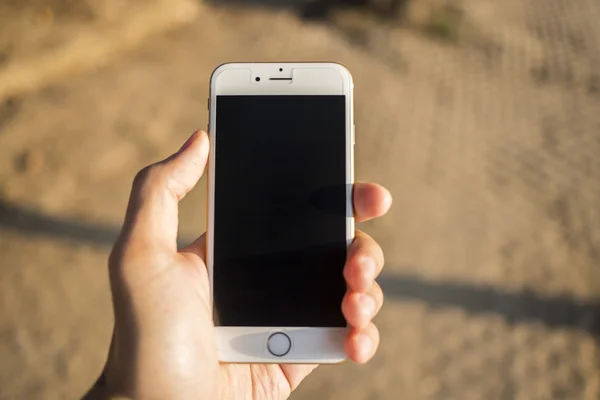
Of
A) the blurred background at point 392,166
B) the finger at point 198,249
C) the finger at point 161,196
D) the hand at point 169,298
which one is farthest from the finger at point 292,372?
the blurred background at point 392,166

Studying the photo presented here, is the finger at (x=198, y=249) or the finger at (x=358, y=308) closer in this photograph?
the finger at (x=358, y=308)

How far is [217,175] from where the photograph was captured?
1.89 m

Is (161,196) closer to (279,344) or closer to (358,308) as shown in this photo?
(279,344)

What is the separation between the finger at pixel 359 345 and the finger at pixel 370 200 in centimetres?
40

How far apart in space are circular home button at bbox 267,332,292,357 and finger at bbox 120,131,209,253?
476 mm

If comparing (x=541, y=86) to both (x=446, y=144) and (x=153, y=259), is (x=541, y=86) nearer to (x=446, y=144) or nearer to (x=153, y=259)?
(x=446, y=144)

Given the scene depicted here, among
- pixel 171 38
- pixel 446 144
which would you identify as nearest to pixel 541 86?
pixel 446 144

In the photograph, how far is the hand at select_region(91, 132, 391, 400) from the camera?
167cm

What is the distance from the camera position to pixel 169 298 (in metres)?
1.71

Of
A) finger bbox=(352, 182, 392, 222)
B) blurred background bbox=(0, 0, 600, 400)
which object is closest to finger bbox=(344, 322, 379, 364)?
finger bbox=(352, 182, 392, 222)

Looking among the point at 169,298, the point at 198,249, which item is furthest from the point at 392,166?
the point at 169,298

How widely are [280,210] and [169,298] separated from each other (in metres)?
0.50

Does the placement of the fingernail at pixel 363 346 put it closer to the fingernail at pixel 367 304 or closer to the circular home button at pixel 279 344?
the fingernail at pixel 367 304

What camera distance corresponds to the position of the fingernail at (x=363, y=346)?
66.1 inches
